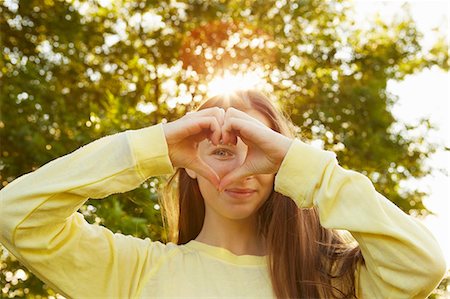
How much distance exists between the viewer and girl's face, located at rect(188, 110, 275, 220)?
2.32 m

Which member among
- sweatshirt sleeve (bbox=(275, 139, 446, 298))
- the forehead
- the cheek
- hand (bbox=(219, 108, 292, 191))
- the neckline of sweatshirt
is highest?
the forehead

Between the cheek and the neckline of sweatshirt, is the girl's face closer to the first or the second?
the cheek

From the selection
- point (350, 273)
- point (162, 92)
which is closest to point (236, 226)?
point (350, 273)

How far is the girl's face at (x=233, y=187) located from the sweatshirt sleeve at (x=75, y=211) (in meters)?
0.28

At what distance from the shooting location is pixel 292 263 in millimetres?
2391

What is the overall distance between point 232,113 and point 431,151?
14.4ft

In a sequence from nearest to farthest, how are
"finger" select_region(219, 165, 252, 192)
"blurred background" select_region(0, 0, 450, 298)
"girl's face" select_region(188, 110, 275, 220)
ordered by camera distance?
"finger" select_region(219, 165, 252, 192) < "girl's face" select_region(188, 110, 275, 220) < "blurred background" select_region(0, 0, 450, 298)

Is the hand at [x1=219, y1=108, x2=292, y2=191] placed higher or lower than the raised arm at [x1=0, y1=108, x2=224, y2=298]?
higher

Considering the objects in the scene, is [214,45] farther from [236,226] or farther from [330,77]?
[236,226]

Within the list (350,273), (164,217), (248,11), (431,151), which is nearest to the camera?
(350,273)

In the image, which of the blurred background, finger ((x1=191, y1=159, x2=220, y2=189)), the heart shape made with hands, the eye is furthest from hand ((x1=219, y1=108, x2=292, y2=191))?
the blurred background

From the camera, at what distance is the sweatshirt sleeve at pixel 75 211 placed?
6.79ft

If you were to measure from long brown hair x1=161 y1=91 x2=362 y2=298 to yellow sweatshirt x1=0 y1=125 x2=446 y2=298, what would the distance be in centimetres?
7

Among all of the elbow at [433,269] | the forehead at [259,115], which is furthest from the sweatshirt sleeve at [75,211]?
the elbow at [433,269]
